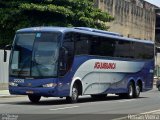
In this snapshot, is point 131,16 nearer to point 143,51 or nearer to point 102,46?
point 143,51

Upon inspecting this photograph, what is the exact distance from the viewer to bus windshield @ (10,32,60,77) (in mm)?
23172

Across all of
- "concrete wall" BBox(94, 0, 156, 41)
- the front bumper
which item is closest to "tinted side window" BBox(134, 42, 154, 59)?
the front bumper

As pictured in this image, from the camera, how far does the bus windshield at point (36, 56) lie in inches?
912

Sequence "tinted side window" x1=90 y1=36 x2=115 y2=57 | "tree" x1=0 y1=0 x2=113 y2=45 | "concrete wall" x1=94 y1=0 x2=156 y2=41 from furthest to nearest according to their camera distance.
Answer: "concrete wall" x1=94 y1=0 x2=156 y2=41, "tree" x1=0 y1=0 x2=113 y2=45, "tinted side window" x1=90 y1=36 x2=115 y2=57

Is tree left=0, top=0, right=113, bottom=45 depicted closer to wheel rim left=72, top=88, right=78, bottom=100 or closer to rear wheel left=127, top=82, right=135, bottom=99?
rear wheel left=127, top=82, right=135, bottom=99

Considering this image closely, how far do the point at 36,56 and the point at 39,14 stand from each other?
19.3 meters

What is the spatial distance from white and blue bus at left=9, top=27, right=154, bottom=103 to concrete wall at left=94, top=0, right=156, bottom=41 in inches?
978

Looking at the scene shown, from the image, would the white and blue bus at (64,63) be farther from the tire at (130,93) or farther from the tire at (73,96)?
the tire at (130,93)

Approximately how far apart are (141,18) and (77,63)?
43.6 meters

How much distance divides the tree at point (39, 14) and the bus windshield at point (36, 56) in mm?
17054

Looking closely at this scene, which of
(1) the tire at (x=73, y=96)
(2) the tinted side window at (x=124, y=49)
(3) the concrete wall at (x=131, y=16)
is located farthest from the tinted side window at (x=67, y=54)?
(3) the concrete wall at (x=131, y=16)

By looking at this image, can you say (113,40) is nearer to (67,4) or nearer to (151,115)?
(151,115)

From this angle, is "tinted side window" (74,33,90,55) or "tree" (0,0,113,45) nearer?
"tinted side window" (74,33,90,55)

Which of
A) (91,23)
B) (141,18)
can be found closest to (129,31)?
(141,18)
